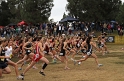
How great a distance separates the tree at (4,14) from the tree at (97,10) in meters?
31.3

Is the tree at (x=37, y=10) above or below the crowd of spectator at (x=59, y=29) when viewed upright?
above

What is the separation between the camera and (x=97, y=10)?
5928 centimetres

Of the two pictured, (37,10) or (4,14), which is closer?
(37,10)

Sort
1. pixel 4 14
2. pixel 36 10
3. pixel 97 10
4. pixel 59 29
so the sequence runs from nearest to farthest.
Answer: pixel 59 29 < pixel 97 10 < pixel 36 10 < pixel 4 14

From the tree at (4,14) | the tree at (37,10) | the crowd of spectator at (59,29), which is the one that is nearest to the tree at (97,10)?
the tree at (37,10)

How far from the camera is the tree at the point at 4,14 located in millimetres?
86000

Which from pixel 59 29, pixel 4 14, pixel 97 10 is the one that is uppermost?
pixel 4 14

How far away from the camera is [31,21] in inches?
2517

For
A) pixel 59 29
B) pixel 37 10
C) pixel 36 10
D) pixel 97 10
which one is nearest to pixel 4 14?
pixel 36 10

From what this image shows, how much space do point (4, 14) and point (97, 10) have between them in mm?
38771

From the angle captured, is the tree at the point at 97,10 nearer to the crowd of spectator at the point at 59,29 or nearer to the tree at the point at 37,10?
the tree at the point at 37,10

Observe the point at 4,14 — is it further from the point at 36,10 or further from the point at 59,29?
the point at 59,29

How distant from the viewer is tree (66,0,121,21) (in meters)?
59.1

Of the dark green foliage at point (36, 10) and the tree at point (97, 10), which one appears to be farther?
the dark green foliage at point (36, 10)
